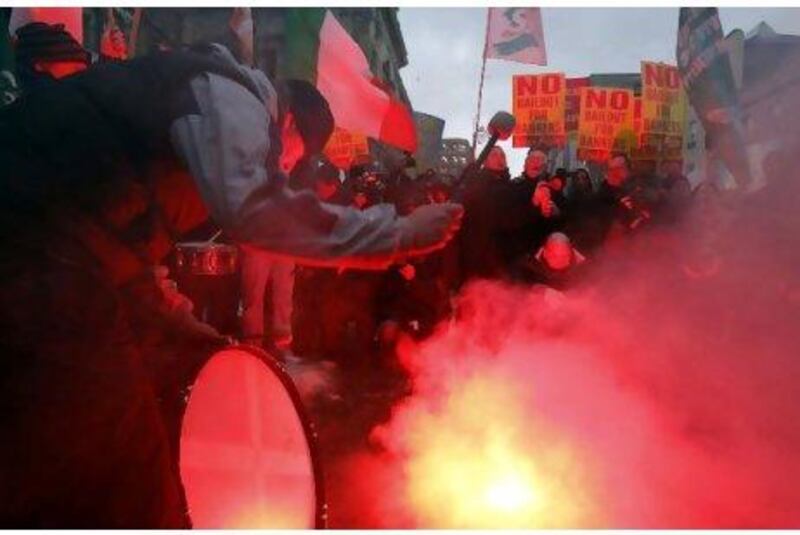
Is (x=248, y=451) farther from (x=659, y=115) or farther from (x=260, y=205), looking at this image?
(x=659, y=115)

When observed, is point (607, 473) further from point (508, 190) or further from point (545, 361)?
point (508, 190)

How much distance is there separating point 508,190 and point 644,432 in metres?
3.18

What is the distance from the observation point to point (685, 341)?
284 inches

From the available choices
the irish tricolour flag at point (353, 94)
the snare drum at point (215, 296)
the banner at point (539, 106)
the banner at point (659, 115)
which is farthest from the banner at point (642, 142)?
the snare drum at point (215, 296)

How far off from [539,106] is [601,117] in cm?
99

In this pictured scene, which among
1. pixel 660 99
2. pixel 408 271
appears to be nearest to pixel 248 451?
pixel 408 271

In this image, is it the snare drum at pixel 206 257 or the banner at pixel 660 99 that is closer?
the snare drum at pixel 206 257

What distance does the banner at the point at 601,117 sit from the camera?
1307cm

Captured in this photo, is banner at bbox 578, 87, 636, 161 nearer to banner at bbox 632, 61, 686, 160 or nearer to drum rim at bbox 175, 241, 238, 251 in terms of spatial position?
banner at bbox 632, 61, 686, 160

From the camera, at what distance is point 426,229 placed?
2246 mm

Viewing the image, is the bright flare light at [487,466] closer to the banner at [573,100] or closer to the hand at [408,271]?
the hand at [408,271]

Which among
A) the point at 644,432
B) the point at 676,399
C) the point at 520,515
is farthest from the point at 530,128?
the point at 520,515

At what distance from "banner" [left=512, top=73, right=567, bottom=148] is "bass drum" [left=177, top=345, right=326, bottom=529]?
1046cm

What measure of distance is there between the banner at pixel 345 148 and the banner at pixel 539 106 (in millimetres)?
2436
